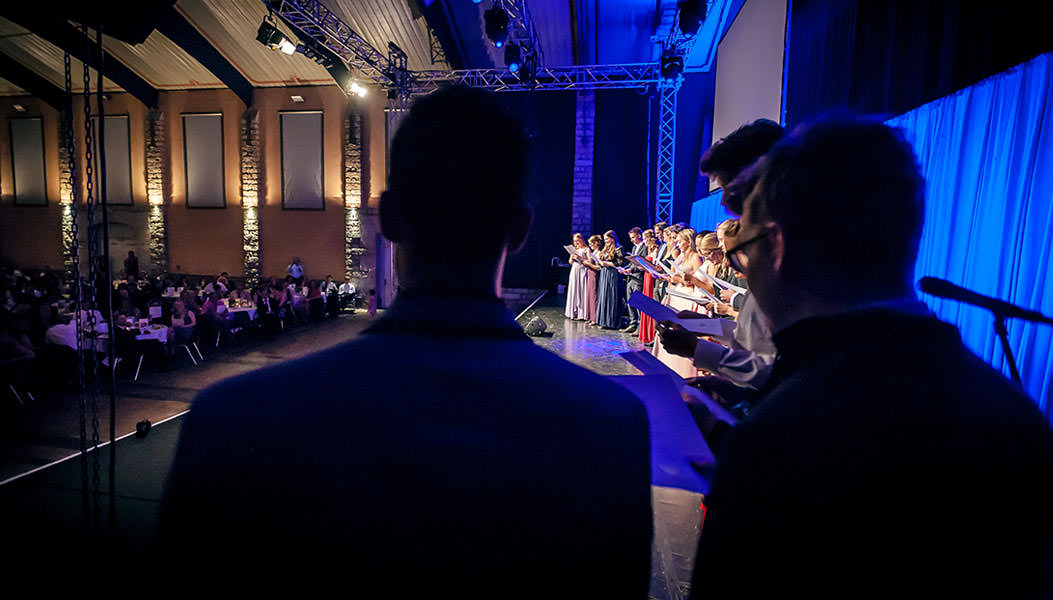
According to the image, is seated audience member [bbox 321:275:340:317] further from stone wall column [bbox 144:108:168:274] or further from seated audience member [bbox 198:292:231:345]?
stone wall column [bbox 144:108:168:274]

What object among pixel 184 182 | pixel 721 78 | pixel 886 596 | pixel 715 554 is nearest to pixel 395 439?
pixel 715 554

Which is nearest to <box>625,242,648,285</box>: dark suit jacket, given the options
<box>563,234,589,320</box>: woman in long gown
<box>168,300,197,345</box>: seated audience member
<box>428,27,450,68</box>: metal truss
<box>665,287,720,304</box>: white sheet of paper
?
<box>563,234,589,320</box>: woman in long gown

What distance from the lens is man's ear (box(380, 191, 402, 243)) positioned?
0.69 m

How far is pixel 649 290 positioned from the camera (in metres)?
7.59

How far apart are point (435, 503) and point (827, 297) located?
25.6 inches

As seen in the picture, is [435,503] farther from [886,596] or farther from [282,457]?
[886,596]

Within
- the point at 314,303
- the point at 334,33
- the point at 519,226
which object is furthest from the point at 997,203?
the point at 314,303

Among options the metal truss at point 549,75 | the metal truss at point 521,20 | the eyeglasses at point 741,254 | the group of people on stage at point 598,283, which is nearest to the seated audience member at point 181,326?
the metal truss at point 549,75

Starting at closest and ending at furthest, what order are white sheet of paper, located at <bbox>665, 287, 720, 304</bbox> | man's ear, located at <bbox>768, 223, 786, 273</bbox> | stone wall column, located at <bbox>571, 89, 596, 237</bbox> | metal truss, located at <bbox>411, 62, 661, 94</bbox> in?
man's ear, located at <bbox>768, 223, 786, 273</bbox>, white sheet of paper, located at <bbox>665, 287, 720, 304</bbox>, metal truss, located at <bbox>411, 62, 661, 94</bbox>, stone wall column, located at <bbox>571, 89, 596, 237</bbox>

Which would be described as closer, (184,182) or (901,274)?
(901,274)

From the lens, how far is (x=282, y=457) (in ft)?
1.86

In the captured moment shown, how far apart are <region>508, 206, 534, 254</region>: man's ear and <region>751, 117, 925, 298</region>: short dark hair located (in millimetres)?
425

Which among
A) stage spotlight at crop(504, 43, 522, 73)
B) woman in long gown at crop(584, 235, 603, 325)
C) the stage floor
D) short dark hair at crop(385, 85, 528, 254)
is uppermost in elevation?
stage spotlight at crop(504, 43, 522, 73)

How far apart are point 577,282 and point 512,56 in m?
4.00
